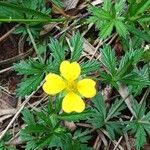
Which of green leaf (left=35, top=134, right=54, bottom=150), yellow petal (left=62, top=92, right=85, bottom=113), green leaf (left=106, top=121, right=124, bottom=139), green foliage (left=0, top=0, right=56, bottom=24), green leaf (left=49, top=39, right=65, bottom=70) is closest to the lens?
yellow petal (left=62, top=92, right=85, bottom=113)

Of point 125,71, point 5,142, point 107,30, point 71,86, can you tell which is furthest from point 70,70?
point 5,142

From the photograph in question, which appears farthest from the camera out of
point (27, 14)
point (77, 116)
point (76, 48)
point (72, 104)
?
point (27, 14)

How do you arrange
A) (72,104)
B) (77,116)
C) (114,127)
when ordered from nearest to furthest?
1. (72,104)
2. (77,116)
3. (114,127)

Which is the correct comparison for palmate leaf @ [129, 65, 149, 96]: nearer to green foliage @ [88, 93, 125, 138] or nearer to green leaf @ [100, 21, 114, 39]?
green foliage @ [88, 93, 125, 138]

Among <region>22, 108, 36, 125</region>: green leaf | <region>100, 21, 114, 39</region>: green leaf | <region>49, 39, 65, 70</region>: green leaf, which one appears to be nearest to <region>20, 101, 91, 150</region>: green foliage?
<region>22, 108, 36, 125</region>: green leaf

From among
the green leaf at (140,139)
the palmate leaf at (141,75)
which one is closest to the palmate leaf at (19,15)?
the palmate leaf at (141,75)

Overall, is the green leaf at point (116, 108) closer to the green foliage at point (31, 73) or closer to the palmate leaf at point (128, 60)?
the palmate leaf at point (128, 60)

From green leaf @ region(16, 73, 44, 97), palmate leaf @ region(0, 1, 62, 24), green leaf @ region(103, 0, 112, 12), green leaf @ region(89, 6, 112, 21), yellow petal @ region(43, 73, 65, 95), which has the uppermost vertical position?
palmate leaf @ region(0, 1, 62, 24)

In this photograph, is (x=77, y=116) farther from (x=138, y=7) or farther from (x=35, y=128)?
(x=138, y=7)
